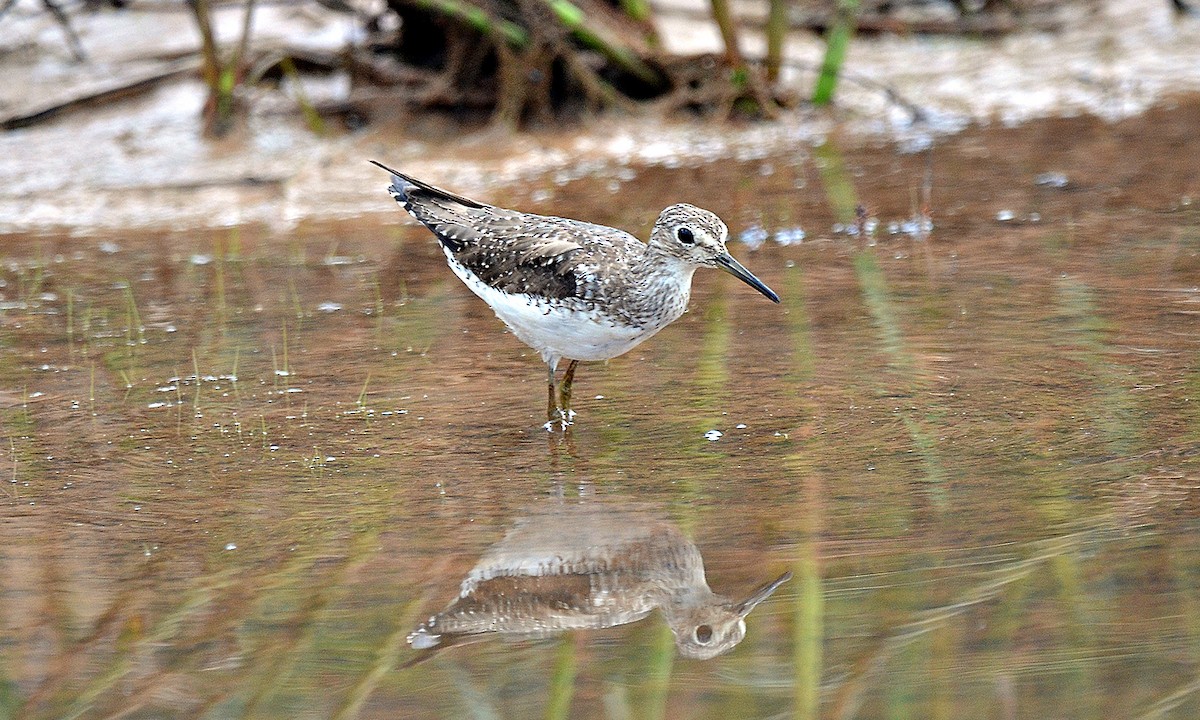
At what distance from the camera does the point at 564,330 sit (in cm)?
553

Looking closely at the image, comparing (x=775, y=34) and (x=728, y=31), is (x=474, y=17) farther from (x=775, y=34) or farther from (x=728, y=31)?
(x=775, y=34)

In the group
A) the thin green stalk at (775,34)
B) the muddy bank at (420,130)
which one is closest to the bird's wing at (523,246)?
the muddy bank at (420,130)

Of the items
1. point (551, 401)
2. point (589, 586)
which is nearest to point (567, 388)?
point (551, 401)

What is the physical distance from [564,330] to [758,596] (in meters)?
1.79

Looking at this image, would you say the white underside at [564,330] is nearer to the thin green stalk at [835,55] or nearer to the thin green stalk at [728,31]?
the thin green stalk at [728,31]

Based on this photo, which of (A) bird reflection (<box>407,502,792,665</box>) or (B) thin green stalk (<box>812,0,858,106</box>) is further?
(B) thin green stalk (<box>812,0,858,106</box>)

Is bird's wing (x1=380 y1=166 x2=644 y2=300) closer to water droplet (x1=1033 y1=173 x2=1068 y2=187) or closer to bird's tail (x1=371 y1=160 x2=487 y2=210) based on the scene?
bird's tail (x1=371 y1=160 x2=487 y2=210)

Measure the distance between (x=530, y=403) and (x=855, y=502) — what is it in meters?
1.69

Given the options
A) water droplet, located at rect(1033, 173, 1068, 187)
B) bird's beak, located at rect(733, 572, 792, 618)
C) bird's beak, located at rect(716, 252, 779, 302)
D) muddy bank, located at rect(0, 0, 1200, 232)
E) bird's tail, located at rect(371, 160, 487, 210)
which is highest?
bird's beak, located at rect(716, 252, 779, 302)

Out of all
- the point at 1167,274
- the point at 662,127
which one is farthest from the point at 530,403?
the point at 662,127

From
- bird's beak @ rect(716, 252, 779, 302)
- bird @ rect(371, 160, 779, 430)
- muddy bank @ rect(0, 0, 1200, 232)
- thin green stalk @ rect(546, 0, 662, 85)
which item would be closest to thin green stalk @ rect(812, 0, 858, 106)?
muddy bank @ rect(0, 0, 1200, 232)

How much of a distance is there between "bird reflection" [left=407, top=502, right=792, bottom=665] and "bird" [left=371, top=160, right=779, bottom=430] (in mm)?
933

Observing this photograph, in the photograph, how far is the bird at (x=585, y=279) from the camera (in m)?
5.42

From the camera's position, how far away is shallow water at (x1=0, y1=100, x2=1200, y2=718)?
3613 mm
